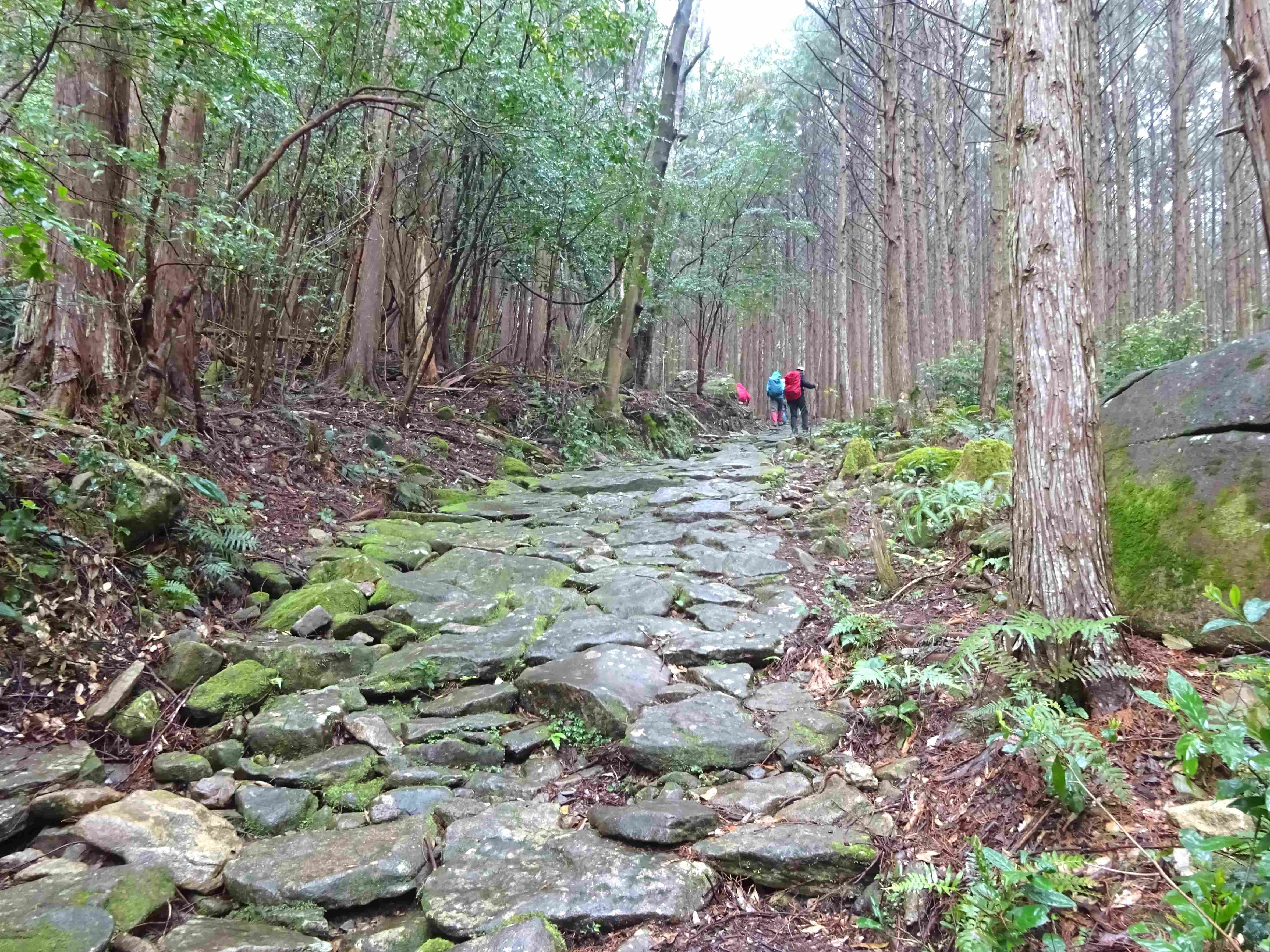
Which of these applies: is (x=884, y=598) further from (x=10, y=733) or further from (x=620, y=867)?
(x=10, y=733)

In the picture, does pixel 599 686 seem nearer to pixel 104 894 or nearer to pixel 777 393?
pixel 104 894

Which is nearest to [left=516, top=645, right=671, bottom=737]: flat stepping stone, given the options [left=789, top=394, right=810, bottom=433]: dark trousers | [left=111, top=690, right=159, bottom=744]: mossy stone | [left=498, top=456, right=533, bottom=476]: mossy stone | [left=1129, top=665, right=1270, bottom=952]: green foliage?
[left=111, top=690, right=159, bottom=744]: mossy stone

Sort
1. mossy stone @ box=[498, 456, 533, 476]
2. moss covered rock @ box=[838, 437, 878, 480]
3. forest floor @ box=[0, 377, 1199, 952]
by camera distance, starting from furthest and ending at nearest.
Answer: mossy stone @ box=[498, 456, 533, 476] < moss covered rock @ box=[838, 437, 878, 480] < forest floor @ box=[0, 377, 1199, 952]

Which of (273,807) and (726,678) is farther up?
(726,678)

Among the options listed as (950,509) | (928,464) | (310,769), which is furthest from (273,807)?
(928,464)

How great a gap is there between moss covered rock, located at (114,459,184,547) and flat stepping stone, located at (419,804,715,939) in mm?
2981

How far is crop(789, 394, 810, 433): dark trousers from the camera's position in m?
17.1

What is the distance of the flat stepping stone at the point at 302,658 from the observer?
3.95 metres

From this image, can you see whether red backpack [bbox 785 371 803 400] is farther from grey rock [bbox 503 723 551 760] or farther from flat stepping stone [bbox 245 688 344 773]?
flat stepping stone [bbox 245 688 344 773]

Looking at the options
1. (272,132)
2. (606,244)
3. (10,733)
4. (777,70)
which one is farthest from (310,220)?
(777,70)

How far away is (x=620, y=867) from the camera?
2.57 m

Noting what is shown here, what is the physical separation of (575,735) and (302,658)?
65.4 inches

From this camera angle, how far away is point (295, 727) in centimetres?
345

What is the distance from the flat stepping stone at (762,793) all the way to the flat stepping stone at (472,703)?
1311 millimetres
